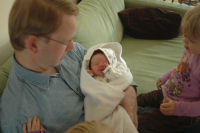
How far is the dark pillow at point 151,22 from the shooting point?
8.04 ft

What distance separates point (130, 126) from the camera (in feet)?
3.80

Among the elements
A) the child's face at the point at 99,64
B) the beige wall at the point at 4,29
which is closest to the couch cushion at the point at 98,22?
the child's face at the point at 99,64

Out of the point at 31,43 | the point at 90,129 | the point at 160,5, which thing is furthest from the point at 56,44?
the point at 160,5

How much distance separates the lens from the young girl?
1163mm

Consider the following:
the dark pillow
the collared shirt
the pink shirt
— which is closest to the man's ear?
the collared shirt

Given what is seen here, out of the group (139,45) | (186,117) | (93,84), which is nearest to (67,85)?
(93,84)

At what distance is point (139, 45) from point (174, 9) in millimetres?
668

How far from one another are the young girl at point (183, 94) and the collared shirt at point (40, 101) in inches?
20.7

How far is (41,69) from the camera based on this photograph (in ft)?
3.58

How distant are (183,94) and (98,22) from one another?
42.0 inches

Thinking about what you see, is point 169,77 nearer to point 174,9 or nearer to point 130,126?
point 130,126

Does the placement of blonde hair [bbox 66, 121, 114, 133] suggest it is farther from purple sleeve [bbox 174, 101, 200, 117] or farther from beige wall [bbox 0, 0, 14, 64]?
beige wall [bbox 0, 0, 14, 64]

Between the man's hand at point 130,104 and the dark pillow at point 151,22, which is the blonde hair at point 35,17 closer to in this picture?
the man's hand at point 130,104

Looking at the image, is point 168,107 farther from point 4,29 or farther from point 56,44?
point 4,29
